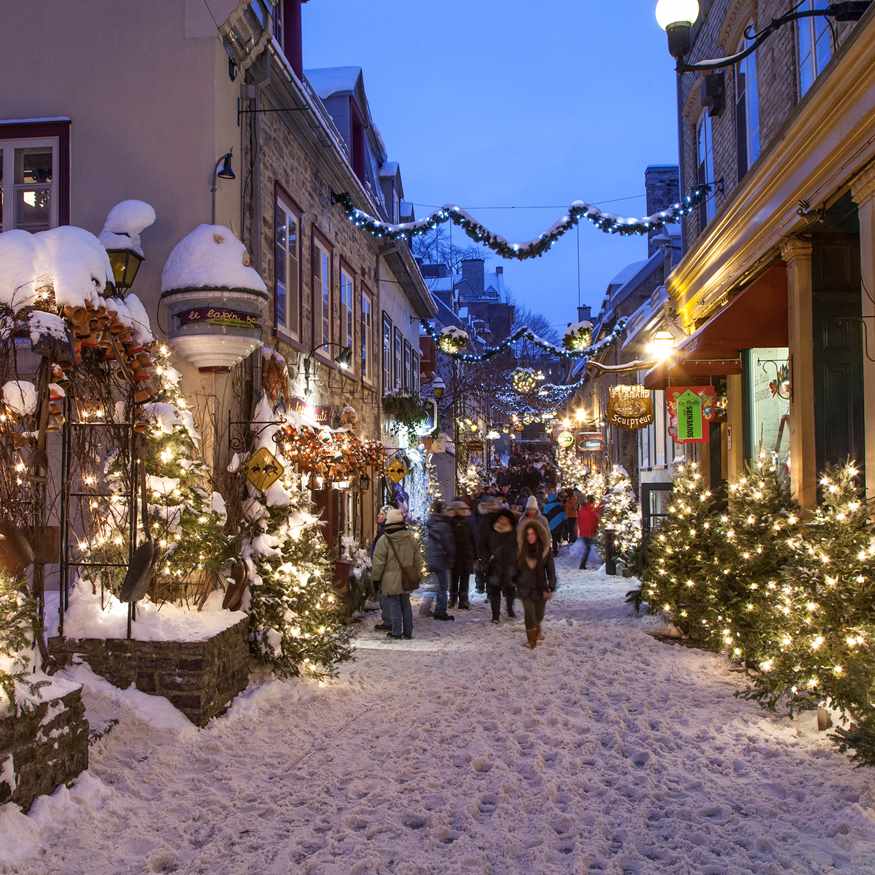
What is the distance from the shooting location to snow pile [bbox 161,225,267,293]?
8859 millimetres

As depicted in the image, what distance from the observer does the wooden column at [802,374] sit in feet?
34.2

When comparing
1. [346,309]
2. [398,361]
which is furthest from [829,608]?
[398,361]

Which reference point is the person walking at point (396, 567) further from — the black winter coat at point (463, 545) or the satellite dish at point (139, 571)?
the satellite dish at point (139, 571)

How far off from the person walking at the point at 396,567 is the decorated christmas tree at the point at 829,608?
5.63m

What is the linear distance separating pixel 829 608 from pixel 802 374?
4.50 meters

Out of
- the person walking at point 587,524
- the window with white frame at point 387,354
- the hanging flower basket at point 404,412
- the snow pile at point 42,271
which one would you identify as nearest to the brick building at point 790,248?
the snow pile at point 42,271

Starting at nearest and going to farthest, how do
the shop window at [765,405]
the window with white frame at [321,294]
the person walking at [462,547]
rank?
1. the shop window at [765,405]
2. the window with white frame at [321,294]
3. the person walking at [462,547]

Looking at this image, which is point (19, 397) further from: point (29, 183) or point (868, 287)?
point (868, 287)

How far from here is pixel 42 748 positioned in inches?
205

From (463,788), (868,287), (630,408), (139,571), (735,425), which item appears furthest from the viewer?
(630,408)

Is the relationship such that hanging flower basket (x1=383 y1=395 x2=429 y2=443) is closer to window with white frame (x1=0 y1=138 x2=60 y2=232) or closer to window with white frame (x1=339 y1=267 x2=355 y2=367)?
window with white frame (x1=339 y1=267 x2=355 y2=367)

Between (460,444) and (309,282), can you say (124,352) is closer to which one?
(309,282)

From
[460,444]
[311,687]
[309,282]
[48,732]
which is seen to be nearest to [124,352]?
[48,732]

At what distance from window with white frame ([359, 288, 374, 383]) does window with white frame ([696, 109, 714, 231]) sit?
6450mm
